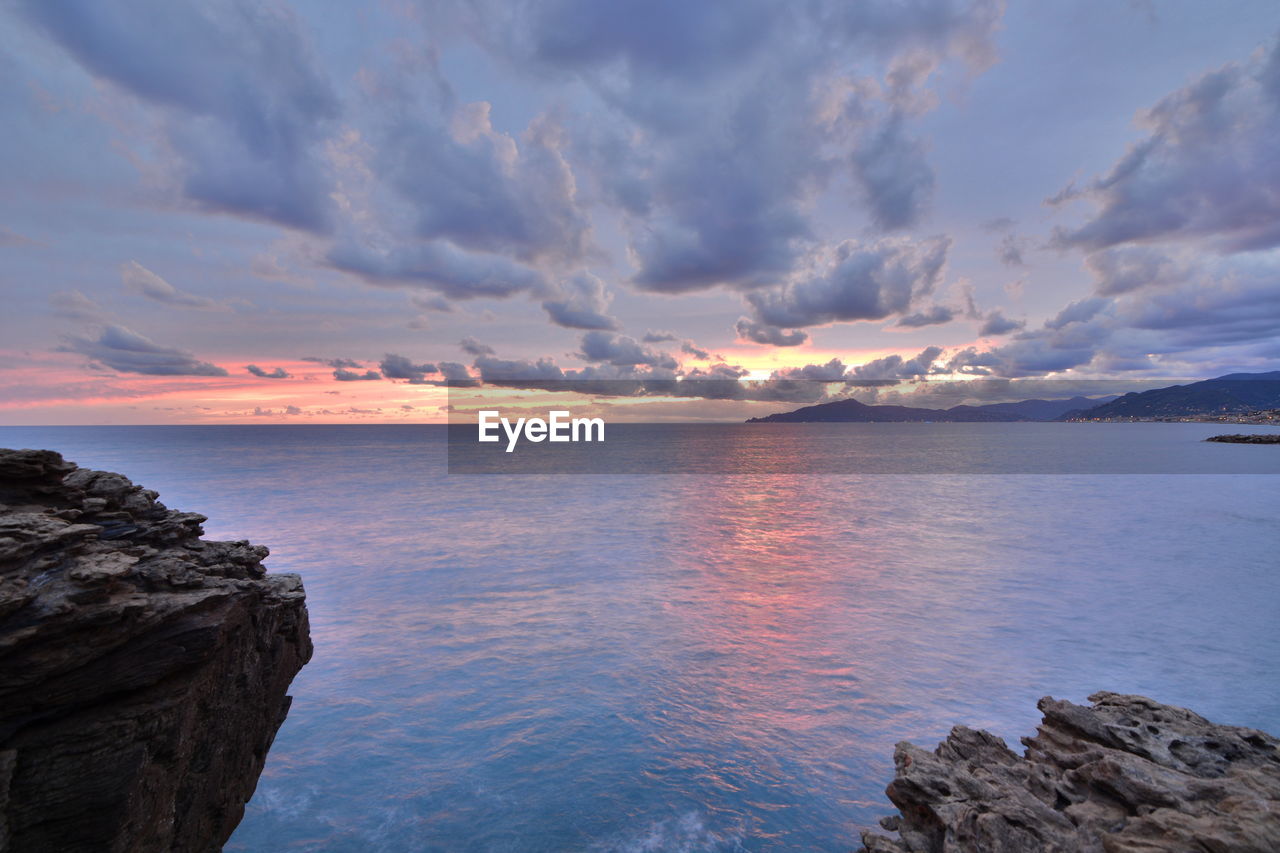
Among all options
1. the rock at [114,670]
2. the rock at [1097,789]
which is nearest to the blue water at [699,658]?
the rock at [1097,789]

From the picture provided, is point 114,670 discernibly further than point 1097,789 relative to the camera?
No

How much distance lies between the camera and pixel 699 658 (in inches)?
925

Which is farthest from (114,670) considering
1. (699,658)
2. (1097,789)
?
(699,658)

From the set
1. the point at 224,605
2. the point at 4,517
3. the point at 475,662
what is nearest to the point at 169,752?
the point at 224,605

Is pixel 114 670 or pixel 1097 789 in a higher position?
pixel 114 670

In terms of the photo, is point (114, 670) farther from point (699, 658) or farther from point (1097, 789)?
point (699, 658)

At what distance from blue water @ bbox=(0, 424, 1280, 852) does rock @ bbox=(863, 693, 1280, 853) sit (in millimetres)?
4055

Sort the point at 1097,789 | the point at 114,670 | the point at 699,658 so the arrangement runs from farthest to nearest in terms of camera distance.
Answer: the point at 699,658 → the point at 1097,789 → the point at 114,670

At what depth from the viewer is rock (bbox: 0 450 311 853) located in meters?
7.98

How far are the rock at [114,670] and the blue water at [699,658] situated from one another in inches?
181

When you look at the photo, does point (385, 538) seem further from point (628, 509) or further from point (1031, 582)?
point (1031, 582)

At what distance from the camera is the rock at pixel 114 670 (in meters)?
7.98

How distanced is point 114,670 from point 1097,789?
17091mm

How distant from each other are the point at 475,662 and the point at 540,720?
5.74 m
